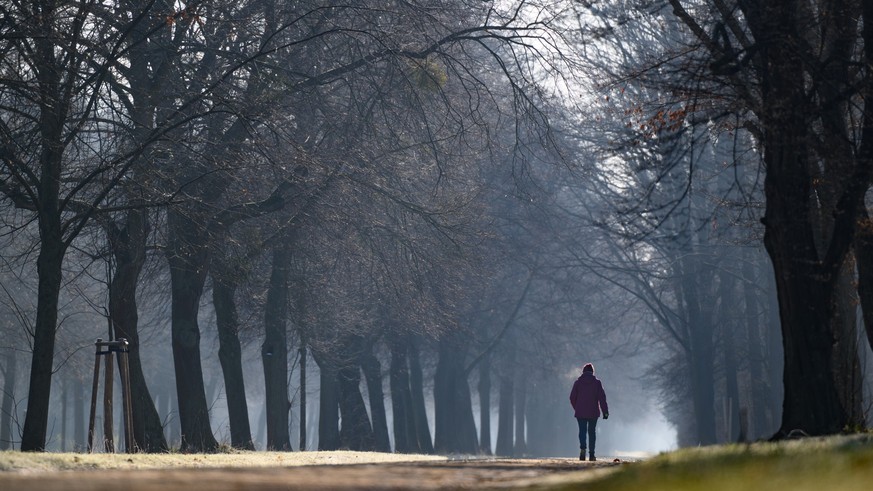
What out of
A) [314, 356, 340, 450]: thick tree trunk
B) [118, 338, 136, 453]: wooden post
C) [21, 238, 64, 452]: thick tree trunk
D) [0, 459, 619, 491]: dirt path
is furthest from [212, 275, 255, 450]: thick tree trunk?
[0, 459, 619, 491]: dirt path

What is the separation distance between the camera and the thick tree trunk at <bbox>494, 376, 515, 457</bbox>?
5169 centimetres

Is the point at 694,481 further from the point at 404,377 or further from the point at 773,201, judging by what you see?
the point at 404,377

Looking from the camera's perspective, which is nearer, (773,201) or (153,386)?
(773,201)

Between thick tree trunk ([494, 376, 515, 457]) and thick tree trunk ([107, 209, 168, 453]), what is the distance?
1172 inches

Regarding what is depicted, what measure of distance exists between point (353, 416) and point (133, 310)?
16625 mm

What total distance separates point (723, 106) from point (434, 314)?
14491 millimetres

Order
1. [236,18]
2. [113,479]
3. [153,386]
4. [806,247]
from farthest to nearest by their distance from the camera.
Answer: [153,386] < [236,18] < [806,247] < [113,479]

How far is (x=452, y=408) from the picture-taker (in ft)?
151

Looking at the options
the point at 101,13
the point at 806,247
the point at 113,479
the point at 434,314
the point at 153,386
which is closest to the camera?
the point at 113,479

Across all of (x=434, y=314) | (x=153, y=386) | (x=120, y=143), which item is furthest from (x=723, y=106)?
(x=153, y=386)

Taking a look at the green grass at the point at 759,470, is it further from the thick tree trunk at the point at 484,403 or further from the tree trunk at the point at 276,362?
the thick tree trunk at the point at 484,403

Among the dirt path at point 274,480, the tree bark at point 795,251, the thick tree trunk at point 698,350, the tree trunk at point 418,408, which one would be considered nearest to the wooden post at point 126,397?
the dirt path at point 274,480

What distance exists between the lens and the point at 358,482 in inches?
311

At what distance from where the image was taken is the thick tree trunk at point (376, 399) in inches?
1545
